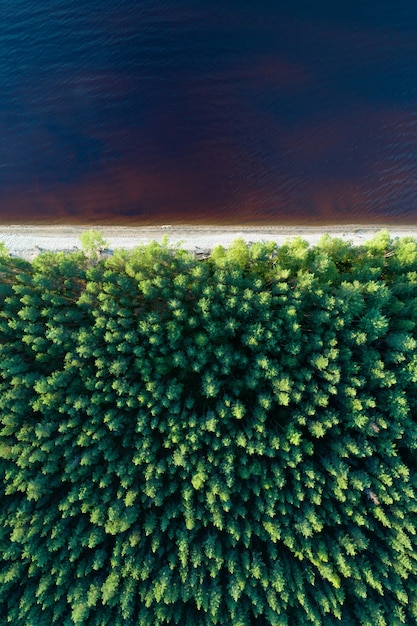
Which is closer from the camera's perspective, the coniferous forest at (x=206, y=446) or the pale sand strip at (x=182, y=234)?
the coniferous forest at (x=206, y=446)

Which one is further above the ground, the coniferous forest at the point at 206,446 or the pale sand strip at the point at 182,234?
the pale sand strip at the point at 182,234

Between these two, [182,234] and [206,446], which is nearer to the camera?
[206,446]

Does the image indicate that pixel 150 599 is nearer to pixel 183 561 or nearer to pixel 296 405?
pixel 183 561

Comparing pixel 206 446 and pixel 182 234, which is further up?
pixel 182 234

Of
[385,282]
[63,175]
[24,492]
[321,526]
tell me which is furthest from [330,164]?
[24,492]
